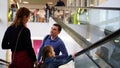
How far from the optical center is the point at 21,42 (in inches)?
181

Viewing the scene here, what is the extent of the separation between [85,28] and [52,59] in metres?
5.15

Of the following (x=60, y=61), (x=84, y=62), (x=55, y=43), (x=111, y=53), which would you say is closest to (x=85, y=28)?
(x=55, y=43)

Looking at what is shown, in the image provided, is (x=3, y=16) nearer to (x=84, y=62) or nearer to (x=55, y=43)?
(x=55, y=43)

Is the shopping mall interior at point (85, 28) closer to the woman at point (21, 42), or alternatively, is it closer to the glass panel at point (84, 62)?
the glass panel at point (84, 62)

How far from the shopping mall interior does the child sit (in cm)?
21

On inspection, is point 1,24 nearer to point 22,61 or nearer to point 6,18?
point 6,18

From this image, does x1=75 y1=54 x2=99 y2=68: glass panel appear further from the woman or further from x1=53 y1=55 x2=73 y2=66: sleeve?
the woman

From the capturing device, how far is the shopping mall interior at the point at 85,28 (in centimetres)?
383

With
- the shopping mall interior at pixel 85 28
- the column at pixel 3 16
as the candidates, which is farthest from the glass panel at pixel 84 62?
the column at pixel 3 16

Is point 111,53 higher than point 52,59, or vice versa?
point 111,53

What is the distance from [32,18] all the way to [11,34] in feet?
37.6

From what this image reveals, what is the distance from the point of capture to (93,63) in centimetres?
455

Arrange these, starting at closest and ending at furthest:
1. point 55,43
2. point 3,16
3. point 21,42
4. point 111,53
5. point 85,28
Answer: point 111,53, point 21,42, point 55,43, point 85,28, point 3,16

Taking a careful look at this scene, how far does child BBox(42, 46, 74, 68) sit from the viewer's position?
15.8ft
